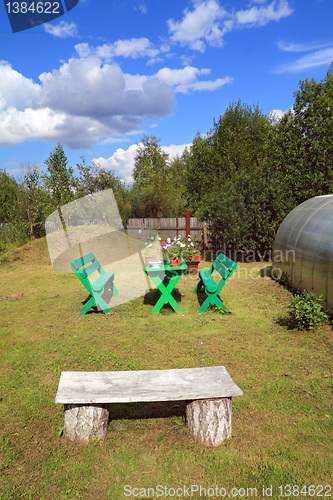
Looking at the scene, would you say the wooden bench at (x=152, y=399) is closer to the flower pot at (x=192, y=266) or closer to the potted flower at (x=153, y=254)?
the potted flower at (x=153, y=254)

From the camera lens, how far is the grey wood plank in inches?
122

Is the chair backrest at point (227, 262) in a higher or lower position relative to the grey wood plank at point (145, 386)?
higher

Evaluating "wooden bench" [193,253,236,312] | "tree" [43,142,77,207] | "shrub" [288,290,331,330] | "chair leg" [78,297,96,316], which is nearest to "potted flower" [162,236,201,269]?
"wooden bench" [193,253,236,312]

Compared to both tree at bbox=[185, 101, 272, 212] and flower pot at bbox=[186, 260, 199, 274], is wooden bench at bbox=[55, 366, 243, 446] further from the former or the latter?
tree at bbox=[185, 101, 272, 212]

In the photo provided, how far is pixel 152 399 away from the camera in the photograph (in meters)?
3.08

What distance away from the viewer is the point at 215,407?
10.4 feet

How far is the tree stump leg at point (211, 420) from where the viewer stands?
3.19 metres

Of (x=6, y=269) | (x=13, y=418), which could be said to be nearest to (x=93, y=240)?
(x=6, y=269)

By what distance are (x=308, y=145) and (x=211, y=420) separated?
14386 mm

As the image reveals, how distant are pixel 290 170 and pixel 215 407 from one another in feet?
44.6

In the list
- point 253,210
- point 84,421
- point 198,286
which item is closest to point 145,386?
point 84,421

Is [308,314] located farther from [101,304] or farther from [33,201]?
[33,201]

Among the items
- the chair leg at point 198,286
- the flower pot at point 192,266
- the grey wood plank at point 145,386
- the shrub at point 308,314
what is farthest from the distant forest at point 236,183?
the grey wood plank at point 145,386

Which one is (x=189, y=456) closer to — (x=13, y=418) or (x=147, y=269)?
(x=13, y=418)
